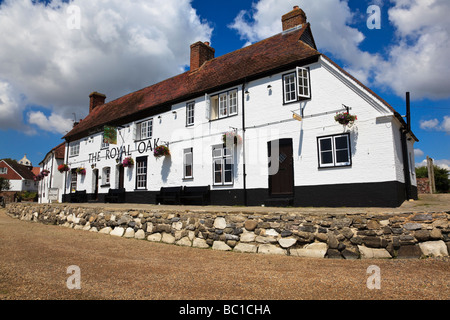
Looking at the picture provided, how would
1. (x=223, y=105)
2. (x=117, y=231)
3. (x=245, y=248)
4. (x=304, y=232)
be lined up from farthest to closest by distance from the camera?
(x=223, y=105) < (x=117, y=231) < (x=245, y=248) < (x=304, y=232)

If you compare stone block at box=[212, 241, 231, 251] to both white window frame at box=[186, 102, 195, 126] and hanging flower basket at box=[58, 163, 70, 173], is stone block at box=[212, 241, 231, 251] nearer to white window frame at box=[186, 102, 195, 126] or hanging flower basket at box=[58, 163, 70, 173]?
white window frame at box=[186, 102, 195, 126]

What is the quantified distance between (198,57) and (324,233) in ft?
46.3

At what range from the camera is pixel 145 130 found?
1823 cm

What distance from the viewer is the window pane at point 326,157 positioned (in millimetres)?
10922

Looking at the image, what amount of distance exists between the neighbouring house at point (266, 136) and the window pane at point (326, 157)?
0.12ft

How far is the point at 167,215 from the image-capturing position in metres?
10.1

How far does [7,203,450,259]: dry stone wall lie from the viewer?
673 centimetres

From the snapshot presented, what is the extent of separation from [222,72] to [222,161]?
480cm

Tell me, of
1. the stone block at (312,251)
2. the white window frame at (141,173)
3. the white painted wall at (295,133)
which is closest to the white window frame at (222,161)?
the white painted wall at (295,133)

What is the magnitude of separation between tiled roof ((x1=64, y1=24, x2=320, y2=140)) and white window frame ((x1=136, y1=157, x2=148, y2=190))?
10.2ft

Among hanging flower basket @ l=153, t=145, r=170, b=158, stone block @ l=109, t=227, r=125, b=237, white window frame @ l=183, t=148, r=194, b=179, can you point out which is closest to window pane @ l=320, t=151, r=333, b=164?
white window frame @ l=183, t=148, r=194, b=179

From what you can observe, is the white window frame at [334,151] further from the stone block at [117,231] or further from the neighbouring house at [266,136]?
the stone block at [117,231]

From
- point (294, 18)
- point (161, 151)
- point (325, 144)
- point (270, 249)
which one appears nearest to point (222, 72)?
point (294, 18)

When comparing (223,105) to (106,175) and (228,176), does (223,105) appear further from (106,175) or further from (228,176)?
(106,175)
